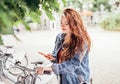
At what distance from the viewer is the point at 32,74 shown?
5711 millimetres

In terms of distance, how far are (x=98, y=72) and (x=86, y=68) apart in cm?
847

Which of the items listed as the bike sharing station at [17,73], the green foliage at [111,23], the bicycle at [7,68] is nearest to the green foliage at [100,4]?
the green foliage at [111,23]

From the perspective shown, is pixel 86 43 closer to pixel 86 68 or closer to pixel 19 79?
pixel 86 68

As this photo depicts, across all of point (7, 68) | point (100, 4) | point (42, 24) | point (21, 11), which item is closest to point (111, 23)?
point (100, 4)

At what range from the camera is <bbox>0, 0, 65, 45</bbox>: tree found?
3.05ft

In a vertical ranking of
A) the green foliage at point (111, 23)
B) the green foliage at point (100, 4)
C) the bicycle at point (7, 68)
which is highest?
the bicycle at point (7, 68)

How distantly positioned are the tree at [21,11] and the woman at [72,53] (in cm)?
169

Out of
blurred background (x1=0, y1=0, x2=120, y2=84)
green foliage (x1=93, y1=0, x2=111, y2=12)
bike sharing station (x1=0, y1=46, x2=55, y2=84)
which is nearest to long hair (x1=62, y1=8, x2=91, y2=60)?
blurred background (x1=0, y1=0, x2=120, y2=84)

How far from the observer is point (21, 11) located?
1.21 metres

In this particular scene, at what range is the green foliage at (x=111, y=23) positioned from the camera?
119ft

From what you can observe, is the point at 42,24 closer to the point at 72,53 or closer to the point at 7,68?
the point at 72,53

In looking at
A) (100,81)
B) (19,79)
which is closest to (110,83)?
(100,81)

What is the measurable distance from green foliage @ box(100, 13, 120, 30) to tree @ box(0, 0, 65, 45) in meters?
35.1

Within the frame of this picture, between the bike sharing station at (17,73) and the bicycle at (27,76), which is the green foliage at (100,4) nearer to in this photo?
the bike sharing station at (17,73)
